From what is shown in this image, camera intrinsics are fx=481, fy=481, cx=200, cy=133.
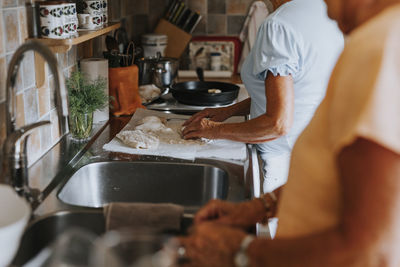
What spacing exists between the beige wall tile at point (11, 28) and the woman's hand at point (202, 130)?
66 centimetres

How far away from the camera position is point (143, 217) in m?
1.07

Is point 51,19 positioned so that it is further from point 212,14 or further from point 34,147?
point 212,14

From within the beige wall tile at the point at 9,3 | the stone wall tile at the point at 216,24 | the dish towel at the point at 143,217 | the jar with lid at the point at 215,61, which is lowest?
the dish towel at the point at 143,217

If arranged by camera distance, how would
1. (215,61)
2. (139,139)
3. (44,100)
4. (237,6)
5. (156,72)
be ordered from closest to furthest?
(44,100) < (139,139) < (156,72) < (215,61) < (237,6)

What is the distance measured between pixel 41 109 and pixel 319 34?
0.91m

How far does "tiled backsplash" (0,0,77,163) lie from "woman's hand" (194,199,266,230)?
57 centimetres

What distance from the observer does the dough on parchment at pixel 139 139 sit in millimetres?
1603

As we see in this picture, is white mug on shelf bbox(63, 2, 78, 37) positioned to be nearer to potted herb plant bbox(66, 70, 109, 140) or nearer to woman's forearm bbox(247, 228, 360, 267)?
potted herb plant bbox(66, 70, 109, 140)

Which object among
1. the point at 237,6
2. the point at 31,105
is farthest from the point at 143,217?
the point at 237,6

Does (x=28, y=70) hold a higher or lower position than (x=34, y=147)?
higher

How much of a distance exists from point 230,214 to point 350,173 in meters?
0.39

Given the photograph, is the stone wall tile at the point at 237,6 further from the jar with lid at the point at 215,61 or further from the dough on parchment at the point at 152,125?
the dough on parchment at the point at 152,125

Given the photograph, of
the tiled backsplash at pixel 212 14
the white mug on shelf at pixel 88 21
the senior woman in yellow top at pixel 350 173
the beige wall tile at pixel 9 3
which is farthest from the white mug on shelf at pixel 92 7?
the tiled backsplash at pixel 212 14

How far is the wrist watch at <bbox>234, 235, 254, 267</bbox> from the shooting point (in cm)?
76
